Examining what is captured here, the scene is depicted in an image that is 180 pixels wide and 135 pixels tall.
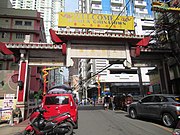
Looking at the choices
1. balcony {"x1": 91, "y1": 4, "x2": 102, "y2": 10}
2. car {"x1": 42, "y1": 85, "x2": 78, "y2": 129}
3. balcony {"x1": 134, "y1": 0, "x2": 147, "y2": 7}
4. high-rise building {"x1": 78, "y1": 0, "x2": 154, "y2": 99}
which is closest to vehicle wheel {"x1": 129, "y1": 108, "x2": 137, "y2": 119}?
car {"x1": 42, "y1": 85, "x2": 78, "y2": 129}

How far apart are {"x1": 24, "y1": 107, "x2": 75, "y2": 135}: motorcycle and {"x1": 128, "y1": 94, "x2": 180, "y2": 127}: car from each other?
5.08 m

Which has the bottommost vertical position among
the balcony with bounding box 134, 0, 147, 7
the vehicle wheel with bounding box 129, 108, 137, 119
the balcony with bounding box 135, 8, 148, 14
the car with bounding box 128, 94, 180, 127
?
the vehicle wheel with bounding box 129, 108, 137, 119

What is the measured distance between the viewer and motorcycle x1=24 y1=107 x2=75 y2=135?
20.0 feet

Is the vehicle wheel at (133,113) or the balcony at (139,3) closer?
the vehicle wheel at (133,113)

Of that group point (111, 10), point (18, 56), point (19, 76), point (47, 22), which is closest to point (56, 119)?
point (19, 76)

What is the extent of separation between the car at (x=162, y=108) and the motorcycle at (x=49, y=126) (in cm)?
508

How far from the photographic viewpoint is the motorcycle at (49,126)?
240 inches

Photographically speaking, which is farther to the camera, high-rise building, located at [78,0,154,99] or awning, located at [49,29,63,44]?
high-rise building, located at [78,0,154,99]

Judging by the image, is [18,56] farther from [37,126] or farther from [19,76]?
[37,126]

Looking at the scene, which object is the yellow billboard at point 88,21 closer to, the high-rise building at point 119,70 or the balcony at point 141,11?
the high-rise building at point 119,70

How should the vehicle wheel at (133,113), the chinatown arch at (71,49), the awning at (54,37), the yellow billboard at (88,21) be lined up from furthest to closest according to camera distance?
the yellow billboard at (88,21), the chinatown arch at (71,49), the awning at (54,37), the vehicle wheel at (133,113)

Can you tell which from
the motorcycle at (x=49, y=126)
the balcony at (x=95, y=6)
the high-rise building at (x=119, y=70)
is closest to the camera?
the motorcycle at (x=49, y=126)

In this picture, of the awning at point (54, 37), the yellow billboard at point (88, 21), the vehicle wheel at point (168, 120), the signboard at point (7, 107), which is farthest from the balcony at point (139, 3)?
the signboard at point (7, 107)

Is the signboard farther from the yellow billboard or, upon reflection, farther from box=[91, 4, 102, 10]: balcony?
box=[91, 4, 102, 10]: balcony
